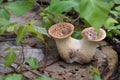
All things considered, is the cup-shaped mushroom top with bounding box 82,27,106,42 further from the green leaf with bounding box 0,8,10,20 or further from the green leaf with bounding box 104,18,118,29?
the green leaf with bounding box 0,8,10,20

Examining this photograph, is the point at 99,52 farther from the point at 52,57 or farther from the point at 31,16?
the point at 31,16

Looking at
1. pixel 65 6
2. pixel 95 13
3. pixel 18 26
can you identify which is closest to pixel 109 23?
pixel 65 6

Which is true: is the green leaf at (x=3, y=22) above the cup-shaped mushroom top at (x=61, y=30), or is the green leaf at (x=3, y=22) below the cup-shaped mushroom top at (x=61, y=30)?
above

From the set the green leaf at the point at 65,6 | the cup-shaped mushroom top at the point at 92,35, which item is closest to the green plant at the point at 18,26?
the green leaf at the point at 65,6

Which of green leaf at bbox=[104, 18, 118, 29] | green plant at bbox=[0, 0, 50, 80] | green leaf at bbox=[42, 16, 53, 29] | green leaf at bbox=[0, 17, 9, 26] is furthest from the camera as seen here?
green leaf at bbox=[104, 18, 118, 29]

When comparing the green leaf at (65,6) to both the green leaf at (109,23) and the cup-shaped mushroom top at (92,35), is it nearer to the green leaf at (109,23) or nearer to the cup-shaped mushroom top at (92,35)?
the cup-shaped mushroom top at (92,35)

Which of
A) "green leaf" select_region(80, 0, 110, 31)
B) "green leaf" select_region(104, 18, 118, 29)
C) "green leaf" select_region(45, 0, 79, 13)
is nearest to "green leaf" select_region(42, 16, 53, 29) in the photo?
"green leaf" select_region(45, 0, 79, 13)

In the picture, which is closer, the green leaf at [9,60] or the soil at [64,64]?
the green leaf at [9,60]
